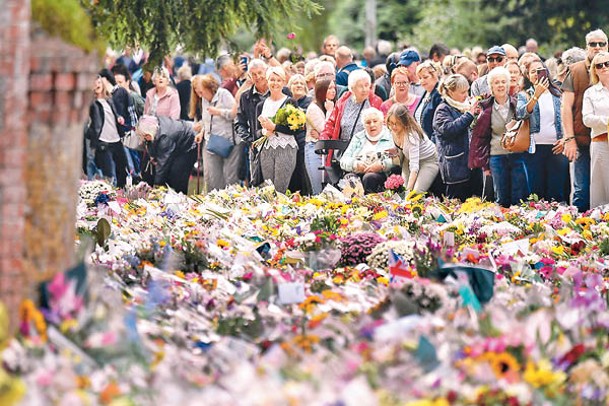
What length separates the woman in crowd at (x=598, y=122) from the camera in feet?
48.3

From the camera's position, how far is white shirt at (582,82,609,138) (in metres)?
14.7

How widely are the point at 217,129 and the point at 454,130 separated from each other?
14.0 feet

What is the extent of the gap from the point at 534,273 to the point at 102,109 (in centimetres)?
1103

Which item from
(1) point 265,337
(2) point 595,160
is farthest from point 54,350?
(2) point 595,160

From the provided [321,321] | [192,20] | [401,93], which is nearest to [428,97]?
[401,93]

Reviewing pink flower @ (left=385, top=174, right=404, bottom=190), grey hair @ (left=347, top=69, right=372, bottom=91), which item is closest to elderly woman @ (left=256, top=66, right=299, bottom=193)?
grey hair @ (left=347, top=69, right=372, bottom=91)

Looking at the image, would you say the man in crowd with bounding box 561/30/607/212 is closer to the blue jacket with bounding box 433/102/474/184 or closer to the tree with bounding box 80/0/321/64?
the blue jacket with bounding box 433/102/474/184

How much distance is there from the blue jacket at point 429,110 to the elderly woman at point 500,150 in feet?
2.71

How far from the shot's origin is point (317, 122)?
57.3ft

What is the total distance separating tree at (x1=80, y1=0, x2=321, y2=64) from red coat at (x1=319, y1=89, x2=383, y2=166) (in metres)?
5.57

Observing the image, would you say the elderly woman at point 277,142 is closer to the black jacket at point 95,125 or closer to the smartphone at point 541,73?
the smartphone at point 541,73

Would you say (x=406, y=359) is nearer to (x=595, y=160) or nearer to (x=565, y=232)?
(x=565, y=232)

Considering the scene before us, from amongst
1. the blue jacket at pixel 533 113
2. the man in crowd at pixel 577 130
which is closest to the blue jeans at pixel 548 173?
the blue jacket at pixel 533 113

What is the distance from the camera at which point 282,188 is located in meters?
17.8
